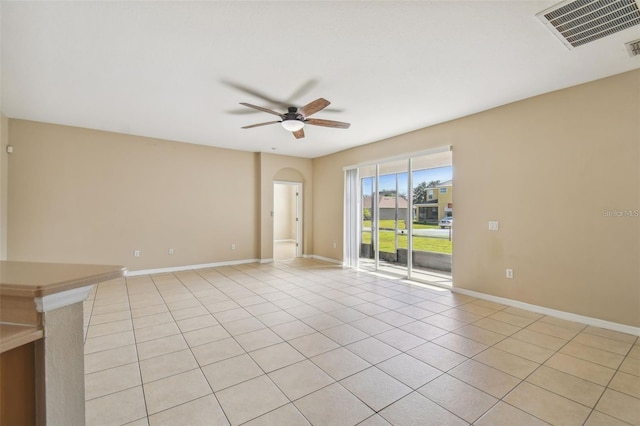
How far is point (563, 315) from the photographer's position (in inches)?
135

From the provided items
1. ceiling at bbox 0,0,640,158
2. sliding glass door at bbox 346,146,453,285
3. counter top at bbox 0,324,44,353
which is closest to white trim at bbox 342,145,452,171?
sliding glass door at bbox 346,146,453,285

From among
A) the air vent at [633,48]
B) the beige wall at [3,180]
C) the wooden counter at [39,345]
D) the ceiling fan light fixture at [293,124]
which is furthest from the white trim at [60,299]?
the beige wall at [3,180]

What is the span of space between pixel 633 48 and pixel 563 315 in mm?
2958

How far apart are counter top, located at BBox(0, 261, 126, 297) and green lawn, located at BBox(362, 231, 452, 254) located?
548cm

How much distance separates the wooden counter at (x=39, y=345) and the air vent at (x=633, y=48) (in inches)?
171

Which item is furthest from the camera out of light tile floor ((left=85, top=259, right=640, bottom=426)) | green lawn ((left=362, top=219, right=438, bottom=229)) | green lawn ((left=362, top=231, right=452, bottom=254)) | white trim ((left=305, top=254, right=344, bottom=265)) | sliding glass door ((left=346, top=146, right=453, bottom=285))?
white trim ((left=305, top=254, right=344, bottom=265))

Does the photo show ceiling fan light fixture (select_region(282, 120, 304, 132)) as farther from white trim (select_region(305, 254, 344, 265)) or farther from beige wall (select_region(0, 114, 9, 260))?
beige wall (select_region(0, 114, 9, 260))

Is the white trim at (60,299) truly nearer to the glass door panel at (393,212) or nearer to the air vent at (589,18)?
the air vent at (589,18)

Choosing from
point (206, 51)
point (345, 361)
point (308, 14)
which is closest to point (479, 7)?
point (308, 14)

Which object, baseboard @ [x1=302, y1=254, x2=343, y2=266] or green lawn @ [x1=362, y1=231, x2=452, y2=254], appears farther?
baseboard @ [x1=302, y1=254, x2=343, y2=266]

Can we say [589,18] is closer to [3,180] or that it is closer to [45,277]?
[45,277]

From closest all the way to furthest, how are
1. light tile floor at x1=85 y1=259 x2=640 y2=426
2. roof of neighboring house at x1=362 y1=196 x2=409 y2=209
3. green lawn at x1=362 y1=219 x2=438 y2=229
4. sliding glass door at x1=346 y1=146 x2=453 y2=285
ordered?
light tile floor at x1=85 y1=259 x2=640 y2=426 < sliding glass door at x1=346 y1=146 x2=453 y2=285 < green lawn at x1=362 y1=219 x2=438 y2=229 < roof of neighboring house at x1=362 y1=196 x2=409 y2=209

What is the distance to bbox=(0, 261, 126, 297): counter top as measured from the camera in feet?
2.86

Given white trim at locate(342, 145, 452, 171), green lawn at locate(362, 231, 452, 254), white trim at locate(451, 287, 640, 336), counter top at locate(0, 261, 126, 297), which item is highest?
white trim at locate(342, 145, 452, 171)
